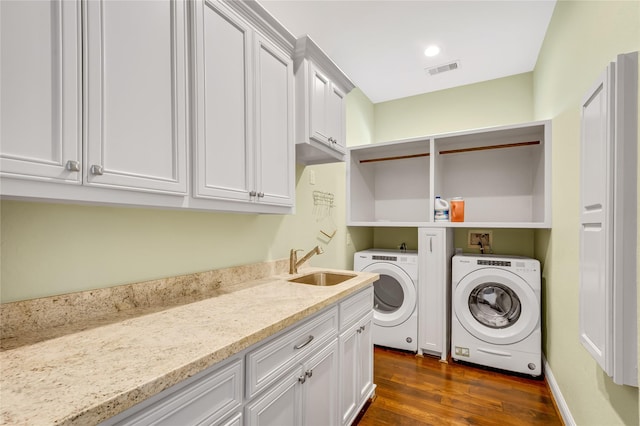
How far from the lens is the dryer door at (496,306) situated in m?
2.47

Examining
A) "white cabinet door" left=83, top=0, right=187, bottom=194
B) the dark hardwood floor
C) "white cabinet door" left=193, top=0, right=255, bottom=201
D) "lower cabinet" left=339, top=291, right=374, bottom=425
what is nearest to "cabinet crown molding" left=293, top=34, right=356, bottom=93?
"white cabinet door" left=193, top=0, right=255, bottom=201

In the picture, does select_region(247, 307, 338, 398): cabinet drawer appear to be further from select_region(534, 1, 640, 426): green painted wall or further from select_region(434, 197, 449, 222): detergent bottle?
select_region(434, 197, 449, 222): detergent bottle

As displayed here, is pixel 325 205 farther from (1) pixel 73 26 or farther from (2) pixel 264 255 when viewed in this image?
(1) pixel 73 26

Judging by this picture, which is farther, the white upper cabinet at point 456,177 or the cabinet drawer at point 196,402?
the white upper cabinet at point 456,177

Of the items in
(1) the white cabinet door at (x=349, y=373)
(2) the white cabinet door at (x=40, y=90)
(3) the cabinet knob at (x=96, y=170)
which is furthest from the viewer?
(1) the white cabinet door at (x=349, y=373)

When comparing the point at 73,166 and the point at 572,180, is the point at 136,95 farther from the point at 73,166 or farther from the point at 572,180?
the point at 572,180

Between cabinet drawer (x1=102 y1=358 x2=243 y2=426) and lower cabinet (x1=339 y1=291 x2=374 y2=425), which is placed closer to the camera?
cabinet drawer (x1=102 y1=358 x2=243 y2=426)

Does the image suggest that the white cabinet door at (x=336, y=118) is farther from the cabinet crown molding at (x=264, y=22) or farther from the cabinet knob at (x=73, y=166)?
the cabinet knob at (x=73, y=166)

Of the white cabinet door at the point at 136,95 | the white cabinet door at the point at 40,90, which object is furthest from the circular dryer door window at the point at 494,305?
the white cabinet door at the point at 40,90

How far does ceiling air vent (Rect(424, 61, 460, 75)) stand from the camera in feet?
9.58

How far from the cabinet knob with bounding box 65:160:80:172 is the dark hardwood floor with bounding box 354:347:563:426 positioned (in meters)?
1.97

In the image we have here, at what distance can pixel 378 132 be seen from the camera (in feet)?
12.9

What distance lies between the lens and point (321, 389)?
57.4 inches

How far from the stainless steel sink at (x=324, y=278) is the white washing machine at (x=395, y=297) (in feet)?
3.15
